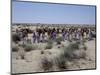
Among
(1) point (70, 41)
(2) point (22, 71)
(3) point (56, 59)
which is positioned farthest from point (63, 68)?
(2) point (22, 71)

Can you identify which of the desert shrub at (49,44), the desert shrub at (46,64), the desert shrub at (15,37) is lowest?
the desert shrub at (46,64)

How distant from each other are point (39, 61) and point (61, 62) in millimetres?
295

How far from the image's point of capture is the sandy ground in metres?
2.49

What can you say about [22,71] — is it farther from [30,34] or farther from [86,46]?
[86,46]

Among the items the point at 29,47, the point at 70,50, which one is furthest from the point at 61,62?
the point at 29,47

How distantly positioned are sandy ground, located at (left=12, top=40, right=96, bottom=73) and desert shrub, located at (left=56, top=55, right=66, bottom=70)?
0.18 ft

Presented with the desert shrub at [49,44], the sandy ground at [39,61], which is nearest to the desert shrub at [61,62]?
the sandy ground at [39,61]

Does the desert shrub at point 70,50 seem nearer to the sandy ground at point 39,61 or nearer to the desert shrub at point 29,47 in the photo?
the sandy ground at point 39,61

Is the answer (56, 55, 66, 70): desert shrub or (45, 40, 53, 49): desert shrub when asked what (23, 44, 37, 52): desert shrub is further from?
(56, 55, 66, 70): desert shrub

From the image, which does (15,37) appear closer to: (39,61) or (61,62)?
(39,61)

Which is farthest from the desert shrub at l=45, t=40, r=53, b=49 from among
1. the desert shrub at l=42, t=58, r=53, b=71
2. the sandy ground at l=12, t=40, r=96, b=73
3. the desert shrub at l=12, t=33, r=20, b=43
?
the desert shrub at l=12, t=33, r=20, b=43

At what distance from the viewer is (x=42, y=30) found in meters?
2.60

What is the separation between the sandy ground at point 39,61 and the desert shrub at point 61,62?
56 millimetres

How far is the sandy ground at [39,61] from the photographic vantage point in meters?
2.49
